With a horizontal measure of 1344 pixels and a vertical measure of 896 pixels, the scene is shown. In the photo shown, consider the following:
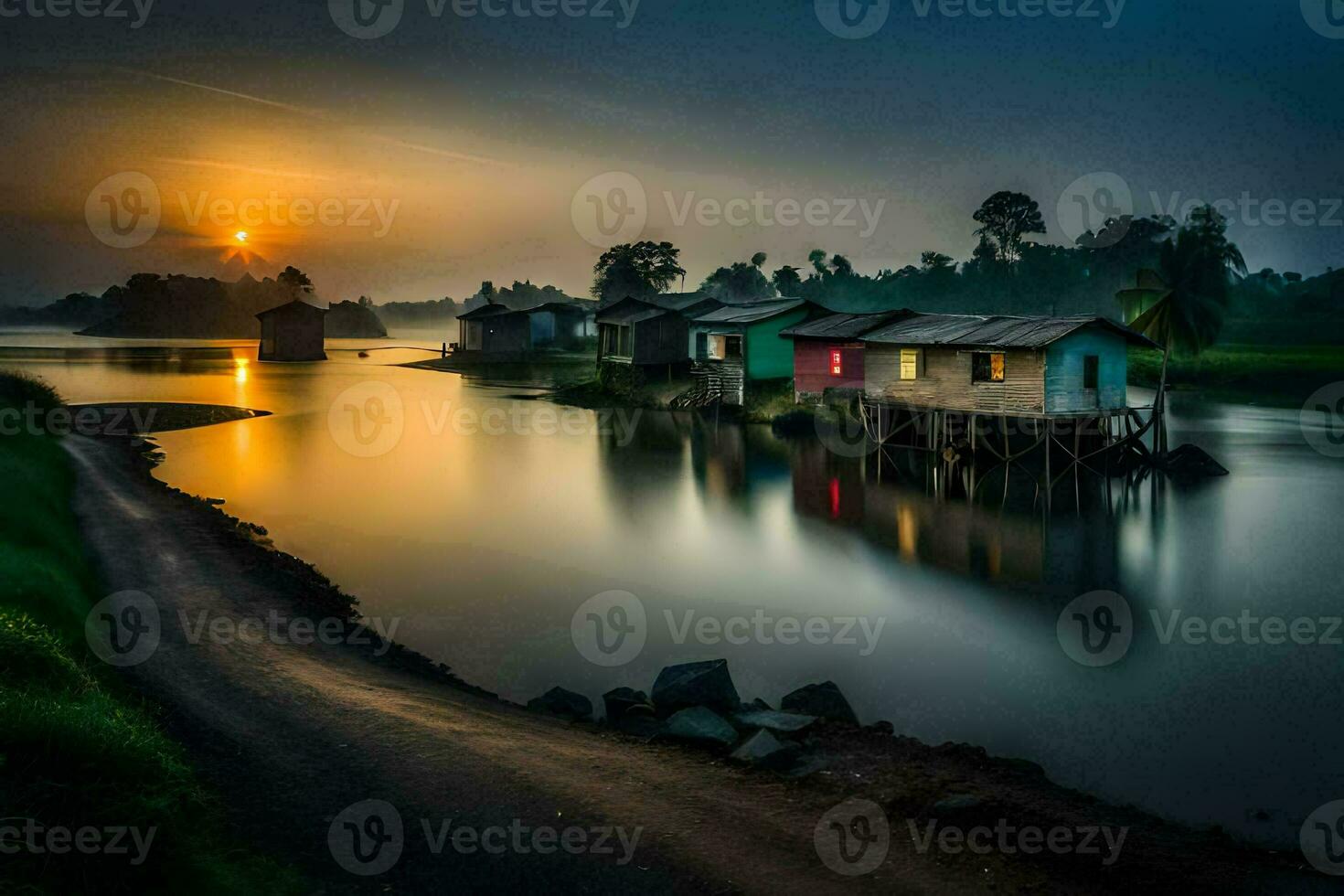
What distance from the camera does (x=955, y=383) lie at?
3759cm

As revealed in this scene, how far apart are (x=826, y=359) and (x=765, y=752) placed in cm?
4130

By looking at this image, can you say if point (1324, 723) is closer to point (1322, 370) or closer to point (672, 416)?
point (672, 416)

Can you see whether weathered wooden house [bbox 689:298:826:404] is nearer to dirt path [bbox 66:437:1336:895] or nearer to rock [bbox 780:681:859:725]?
rock [bbox 780:681:859:725]

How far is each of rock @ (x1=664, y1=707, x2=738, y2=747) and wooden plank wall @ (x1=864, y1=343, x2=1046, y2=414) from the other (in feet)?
84.6

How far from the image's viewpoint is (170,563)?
19.8 m

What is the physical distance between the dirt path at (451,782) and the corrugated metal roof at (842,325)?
111 feet

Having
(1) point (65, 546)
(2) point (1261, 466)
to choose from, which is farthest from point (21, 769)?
(2) point (1261, 466)

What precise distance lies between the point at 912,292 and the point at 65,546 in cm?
10907
